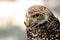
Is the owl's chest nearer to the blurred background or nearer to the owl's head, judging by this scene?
the owl's head

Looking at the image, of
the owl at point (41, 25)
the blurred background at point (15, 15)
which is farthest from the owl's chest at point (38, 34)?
the blurred background at point (15, 15)

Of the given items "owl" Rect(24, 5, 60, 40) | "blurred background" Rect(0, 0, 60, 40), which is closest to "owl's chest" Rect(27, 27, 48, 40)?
"owl" Rect(24, 5, 60, 40)

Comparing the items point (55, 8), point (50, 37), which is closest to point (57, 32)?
point (50, 37)

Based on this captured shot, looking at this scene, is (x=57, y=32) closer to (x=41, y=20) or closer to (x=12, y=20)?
(x=41, y=20)

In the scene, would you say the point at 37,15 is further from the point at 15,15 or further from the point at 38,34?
the point at 15,15

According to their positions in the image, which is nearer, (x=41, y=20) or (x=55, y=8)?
(x=41, y=20)

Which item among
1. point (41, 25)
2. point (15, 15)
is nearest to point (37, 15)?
point (41, 25)
